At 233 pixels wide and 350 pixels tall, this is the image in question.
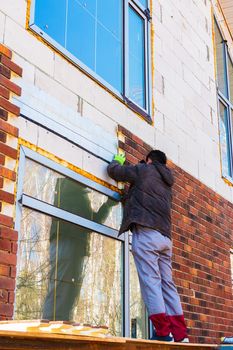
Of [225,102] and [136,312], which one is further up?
[225,102]

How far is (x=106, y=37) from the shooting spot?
5668mm

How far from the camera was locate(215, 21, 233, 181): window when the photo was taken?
887 cm

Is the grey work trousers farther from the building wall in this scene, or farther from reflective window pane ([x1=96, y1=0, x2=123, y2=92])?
reflective window pane ([x1=96, y1=0, x2=123, y2=92])

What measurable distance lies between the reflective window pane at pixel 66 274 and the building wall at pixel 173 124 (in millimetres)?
285

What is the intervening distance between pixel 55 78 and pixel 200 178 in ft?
10.9

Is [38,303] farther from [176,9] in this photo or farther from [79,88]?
[176,9]

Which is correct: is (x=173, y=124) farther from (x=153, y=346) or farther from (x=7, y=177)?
(x=153, y=346)

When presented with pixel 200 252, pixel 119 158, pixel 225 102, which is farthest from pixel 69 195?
pixel 225 102

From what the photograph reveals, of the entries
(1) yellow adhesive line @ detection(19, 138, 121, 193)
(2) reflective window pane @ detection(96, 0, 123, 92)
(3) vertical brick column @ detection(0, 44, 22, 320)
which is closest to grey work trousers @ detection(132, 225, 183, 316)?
(1) yellow adhesive line @ detection(19, 138, 121, 193)

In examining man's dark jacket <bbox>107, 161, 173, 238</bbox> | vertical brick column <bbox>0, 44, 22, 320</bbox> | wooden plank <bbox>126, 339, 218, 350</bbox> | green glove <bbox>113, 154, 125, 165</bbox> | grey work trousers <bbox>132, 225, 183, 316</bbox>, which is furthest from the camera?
green glove <bbox>113, 154, 125, 165</bbox>

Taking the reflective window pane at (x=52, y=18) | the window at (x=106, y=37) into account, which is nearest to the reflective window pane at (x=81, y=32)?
the window at (x=106, y=37)

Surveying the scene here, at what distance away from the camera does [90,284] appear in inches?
182

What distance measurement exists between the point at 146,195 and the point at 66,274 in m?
1.00

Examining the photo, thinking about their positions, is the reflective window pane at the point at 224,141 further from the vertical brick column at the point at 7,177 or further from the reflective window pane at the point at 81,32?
the vertical brick column at the point at 7,177
